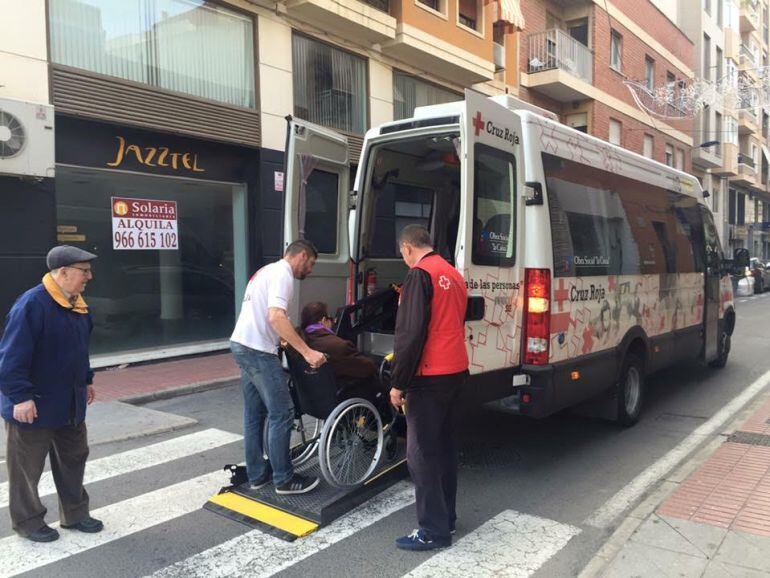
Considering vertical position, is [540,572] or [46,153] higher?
[46,153]

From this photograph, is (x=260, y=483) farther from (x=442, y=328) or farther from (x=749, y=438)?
(x=749, y=438)

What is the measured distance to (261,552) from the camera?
363 centimetres

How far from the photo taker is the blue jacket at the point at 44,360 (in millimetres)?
3469

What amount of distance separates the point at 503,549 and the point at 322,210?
3307 millimetres

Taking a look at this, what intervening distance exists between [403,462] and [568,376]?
4.76 ft

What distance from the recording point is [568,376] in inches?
195

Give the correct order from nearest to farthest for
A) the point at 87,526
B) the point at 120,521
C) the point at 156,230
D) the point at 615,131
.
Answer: the point at 87,526
the point at 120,521
the point at 156,230
the point at 615,131

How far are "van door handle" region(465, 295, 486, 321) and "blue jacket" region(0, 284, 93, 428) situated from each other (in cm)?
244

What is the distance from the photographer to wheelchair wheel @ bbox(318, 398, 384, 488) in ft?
14.0

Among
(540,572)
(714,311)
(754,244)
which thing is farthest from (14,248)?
(754,244)

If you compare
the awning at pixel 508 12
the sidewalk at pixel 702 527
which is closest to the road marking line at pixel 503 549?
the sidewalk at pixel 702 527

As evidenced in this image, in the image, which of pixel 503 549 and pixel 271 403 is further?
pixel 271 403

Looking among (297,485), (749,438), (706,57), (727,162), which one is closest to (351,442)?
(297,485)

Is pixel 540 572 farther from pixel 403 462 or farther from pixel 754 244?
pixel 754 244
